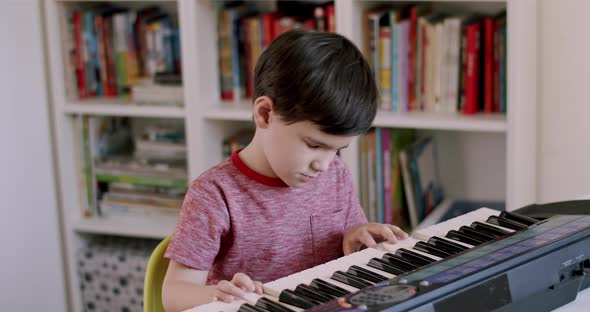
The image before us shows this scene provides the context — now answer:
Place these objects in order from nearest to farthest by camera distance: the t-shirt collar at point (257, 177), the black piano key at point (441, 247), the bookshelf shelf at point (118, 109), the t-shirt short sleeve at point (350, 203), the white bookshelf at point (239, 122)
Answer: the black piano key at point (441, 247) → the t-shirt collar at point (257, 177) → the t-shirt short sleeve at point (350, 203) → the white bookshelf at point (239, 122) → the bookshelf shelf at point (118, 109)

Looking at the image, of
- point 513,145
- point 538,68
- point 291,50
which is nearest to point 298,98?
point 291,50

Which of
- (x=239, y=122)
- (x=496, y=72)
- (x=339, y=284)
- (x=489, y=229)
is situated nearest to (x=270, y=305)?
(x=339, y=284)

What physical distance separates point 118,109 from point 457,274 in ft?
5.51

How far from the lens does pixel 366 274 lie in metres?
1.21

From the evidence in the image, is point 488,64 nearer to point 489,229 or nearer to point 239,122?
point 239,122

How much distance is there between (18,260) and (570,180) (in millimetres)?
1625

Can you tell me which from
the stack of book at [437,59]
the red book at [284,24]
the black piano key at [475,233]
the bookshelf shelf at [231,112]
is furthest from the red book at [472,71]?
the black piano key at [475,233]

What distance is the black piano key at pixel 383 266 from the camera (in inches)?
48.3

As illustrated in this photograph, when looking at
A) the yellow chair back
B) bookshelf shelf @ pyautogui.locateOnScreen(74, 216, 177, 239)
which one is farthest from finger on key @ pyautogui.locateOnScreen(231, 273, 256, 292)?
bookshelf shelf @ pyautogui.locateOnScreen(74, 216, 177, 239)

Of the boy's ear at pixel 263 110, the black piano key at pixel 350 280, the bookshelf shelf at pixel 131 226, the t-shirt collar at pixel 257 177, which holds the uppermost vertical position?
the boy's ear at pixel 263 110

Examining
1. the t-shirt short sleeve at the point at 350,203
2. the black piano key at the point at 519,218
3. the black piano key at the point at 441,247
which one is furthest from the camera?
the t-shirt short sleeve at the point at 350,203

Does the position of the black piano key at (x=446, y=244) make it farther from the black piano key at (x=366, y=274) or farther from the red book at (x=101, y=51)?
the red book at (x=101, y=51)

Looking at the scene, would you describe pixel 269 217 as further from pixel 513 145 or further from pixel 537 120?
pixel 537 120

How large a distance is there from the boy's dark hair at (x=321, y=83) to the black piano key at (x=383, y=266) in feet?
0.68
